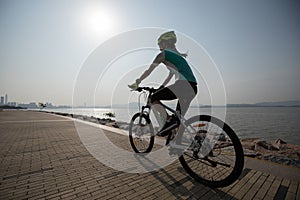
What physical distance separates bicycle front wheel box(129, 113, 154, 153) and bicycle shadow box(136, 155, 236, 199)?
87cm

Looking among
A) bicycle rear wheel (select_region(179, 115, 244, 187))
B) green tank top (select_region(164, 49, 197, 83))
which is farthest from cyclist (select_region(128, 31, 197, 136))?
bicycle rear wheel (select_region(179, 115, 244, 187))

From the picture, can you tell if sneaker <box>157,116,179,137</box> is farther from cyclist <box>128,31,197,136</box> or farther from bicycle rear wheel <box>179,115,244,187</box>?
bicycle rear wheel <box>179,115,244,187</box>

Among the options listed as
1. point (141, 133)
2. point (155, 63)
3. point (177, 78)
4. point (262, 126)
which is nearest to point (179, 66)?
point (177, 78)

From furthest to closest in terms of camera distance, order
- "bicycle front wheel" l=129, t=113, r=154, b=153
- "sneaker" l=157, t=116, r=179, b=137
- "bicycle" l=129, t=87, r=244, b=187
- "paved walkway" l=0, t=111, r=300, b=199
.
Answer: "bicycle front wheel" l=129, t=113, r=154, b=153 < "sneaker" l=157, t=116, r=179, b=137 < "bicycle" l=129, t=87, r=244, b=187 < "paved walkway" l=0, t=111, r=300, b=199

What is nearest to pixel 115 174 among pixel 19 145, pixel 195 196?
pixel 195 196

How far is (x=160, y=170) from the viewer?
2959mm

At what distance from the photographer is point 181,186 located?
2377 mm

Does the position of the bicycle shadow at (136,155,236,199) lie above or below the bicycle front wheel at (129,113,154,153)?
below

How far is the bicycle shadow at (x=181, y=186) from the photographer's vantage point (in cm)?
212

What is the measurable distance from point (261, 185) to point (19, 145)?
6.08 meters

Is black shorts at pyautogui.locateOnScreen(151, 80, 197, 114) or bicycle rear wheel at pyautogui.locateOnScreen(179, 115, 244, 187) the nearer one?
bicycle rear wheel at pyautogui.locateOnScreen(179, 115, 244, 187)

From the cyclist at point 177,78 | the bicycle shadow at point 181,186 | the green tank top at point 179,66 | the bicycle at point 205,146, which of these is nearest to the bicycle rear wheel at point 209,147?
the bicycle at point 205,146

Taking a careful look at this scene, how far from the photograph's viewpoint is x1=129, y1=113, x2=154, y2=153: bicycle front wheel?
3652 mm

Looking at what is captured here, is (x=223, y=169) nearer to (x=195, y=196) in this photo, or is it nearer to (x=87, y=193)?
(x=195, y=196)
